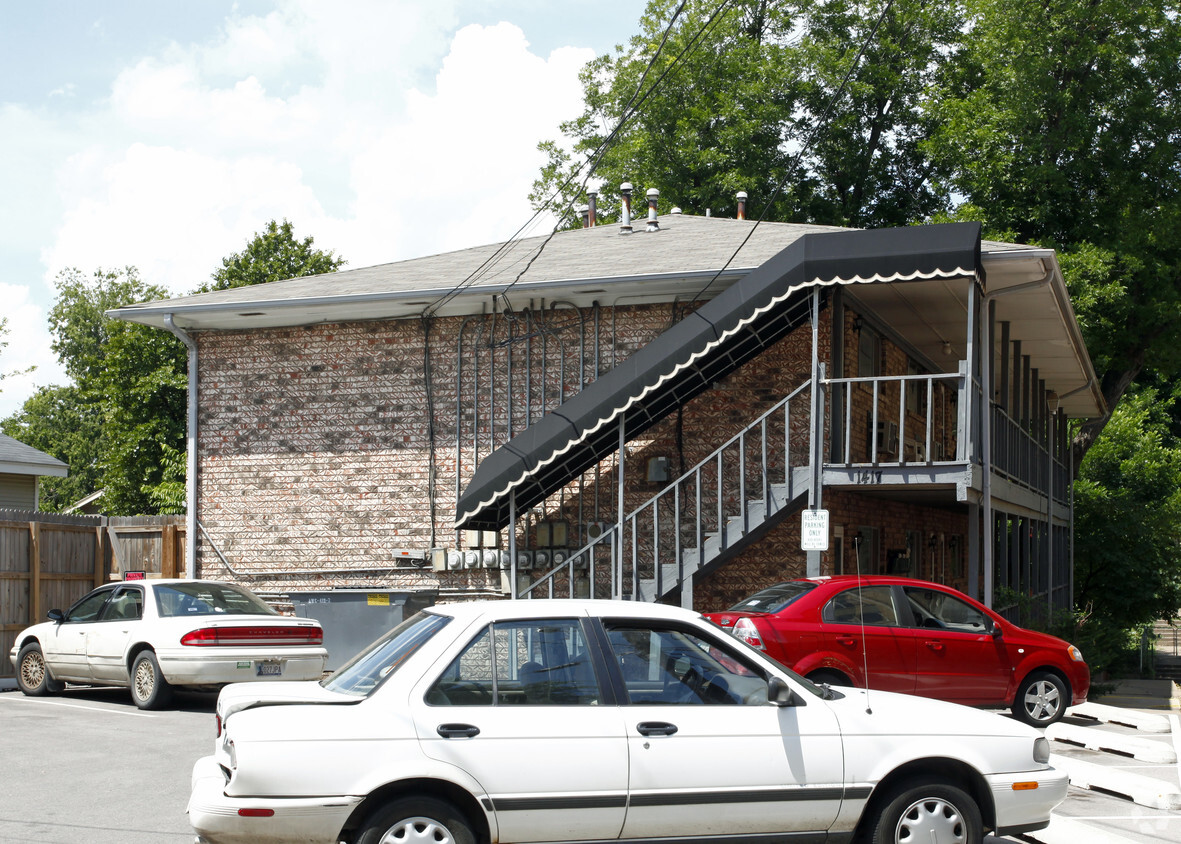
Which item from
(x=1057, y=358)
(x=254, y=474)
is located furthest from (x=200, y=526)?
(x=1057, y=358)

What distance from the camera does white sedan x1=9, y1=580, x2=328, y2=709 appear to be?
13.1m

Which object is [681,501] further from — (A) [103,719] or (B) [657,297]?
(A) [103,719]

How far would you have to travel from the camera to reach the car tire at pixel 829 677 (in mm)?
11180

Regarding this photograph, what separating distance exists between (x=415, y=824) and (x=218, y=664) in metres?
7.91

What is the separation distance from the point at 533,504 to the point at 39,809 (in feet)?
28.2

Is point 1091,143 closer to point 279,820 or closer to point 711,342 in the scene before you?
point 711,342

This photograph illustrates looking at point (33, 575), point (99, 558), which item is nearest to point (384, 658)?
point (33, 575)

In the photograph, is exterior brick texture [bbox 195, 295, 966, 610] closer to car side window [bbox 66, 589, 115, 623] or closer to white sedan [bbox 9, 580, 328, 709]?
white sedan [bbox 9, 580, 328, 709]

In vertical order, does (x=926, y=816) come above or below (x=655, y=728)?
below

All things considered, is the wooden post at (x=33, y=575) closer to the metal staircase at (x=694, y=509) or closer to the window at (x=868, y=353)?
the metal staircase at (x=694, y=509)

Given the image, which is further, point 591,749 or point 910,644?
point 910,644

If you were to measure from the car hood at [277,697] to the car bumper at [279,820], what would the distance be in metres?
0.48

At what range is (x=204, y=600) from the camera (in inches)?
544

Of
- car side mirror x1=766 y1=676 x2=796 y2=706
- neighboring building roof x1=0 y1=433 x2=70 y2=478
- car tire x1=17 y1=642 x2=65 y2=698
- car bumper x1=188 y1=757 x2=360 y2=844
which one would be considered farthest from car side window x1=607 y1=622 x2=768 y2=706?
neighboring building roof x1=0 y1=433 x2=70 y2=478
